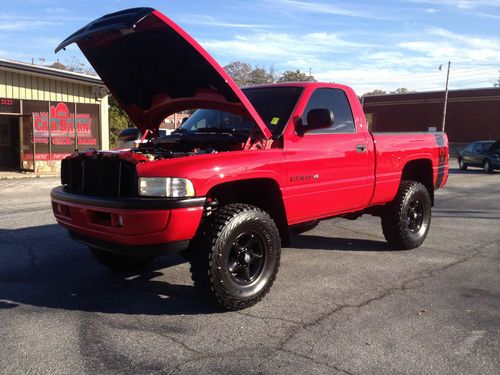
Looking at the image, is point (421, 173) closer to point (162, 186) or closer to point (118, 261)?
point (118, 261)

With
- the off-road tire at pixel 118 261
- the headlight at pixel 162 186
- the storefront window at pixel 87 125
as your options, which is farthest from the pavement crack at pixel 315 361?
the storefront window at pixel 87 125

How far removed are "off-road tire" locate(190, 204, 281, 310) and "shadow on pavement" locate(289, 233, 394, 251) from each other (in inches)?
86.2

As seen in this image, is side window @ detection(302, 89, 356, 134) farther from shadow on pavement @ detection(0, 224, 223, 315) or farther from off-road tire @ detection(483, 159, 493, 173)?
off-road tire @ detection(483, 159, 493, 173)

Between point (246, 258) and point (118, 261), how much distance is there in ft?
5.35

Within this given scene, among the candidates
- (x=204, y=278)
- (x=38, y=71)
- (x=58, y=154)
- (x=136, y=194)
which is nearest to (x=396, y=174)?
(x=204, y=278)

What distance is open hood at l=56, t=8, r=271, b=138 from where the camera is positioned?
382 cm

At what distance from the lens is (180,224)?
3.69 meters

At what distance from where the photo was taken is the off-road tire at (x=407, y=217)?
6059mm

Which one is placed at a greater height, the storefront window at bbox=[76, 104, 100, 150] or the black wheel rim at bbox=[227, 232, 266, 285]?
the storefront window at bbox=[76, 104, 100, 150]

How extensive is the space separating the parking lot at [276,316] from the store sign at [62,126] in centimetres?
1260

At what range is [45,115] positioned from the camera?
Result: 1808cm

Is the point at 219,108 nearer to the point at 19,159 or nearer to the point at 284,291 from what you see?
the point at 284,291

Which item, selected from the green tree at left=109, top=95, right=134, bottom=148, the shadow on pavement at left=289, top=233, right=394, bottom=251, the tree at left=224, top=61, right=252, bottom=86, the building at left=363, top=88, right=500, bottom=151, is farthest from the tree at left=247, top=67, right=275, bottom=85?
the shadow on pavement at left=289, top=233, right=394, bottom=251

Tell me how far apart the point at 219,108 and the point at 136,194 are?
1405 millimetres
